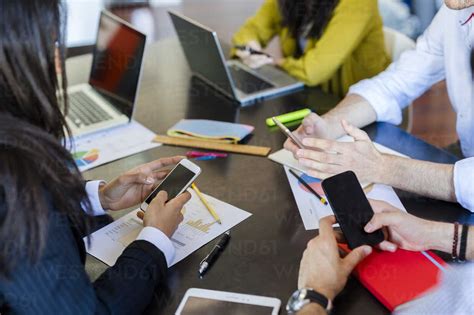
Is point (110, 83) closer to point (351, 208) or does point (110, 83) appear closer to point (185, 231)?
point (185, 231)

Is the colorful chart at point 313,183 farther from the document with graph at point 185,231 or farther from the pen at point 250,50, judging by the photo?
the pen at point 250,50

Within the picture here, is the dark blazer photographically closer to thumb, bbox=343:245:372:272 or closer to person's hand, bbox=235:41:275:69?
thumb, bbox=343:245:372:272

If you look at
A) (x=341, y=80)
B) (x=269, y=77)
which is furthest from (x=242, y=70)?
(x=341, y=80)

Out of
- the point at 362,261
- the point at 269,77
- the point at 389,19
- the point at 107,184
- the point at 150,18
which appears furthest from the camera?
the point at 150,18

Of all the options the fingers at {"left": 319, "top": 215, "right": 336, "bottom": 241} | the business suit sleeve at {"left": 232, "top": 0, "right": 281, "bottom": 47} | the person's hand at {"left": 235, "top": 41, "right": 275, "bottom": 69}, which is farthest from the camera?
the business suit sleeve at {"left": 232, "top": 0, "right": 281, "bottom": 47}

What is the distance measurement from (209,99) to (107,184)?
0.64 m

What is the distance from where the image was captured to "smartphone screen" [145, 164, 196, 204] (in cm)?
115

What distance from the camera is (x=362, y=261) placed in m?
0.99

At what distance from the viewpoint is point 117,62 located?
5.51 feet

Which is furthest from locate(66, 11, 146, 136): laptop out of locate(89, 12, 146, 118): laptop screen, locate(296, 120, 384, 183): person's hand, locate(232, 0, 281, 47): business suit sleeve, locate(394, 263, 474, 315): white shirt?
locate(394, 263, 474, 315): white shirt

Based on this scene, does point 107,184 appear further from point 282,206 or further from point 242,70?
point 242,70

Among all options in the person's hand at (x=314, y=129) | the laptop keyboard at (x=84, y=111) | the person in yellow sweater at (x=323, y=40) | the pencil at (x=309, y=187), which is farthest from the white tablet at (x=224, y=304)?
the person in yellow sweater at (x=323, y=40)

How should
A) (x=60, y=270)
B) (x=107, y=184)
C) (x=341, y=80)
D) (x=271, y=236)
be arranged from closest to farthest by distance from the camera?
(x=60, y=270) < (x=271, y=236) < (x=107, y=184) < (x=341, y=80)

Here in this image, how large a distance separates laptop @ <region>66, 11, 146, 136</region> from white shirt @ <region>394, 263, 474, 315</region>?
101cm
